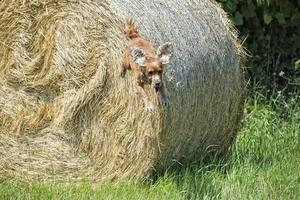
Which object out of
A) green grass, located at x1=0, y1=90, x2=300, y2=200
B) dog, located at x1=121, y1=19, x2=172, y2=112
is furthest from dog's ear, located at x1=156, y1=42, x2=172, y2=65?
green grass, located at x1=0, y1=90, x2=300, y2=200

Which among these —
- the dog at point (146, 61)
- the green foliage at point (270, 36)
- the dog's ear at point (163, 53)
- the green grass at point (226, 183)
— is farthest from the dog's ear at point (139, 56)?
the green foliage at point (270, 36)

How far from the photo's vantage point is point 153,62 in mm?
6039

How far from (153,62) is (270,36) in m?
4.76

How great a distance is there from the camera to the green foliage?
10.2 metres

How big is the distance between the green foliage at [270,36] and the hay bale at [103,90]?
2358 millimetres

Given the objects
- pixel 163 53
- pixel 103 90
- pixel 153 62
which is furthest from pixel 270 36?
pixel 153 62

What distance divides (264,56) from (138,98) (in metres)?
3.99

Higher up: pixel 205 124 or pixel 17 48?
pixel 17 48

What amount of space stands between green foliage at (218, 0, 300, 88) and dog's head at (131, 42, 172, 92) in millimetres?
4097

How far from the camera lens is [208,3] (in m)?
7.74

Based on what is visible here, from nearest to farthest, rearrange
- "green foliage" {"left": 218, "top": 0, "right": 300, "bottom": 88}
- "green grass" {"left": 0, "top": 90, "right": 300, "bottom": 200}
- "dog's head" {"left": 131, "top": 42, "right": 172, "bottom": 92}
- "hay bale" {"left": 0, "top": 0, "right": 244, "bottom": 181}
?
"dog's head" {"left": 131, "top": 42, "right": 172, "bottom": 92}
"green grass" {"left": 0, "top": 90, "right": 300, "bottom": 200}
"hay bale" {"left": 0, "top": 0, "right": 244, "bottom": 181}
"green foliage" {"left": 218, "top": 0, "right": 300, "bottom": 88}

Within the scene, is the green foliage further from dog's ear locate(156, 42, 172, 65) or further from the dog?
dog's ear locate(156, 42, 172, 65)

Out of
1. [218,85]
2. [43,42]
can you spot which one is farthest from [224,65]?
[43,42]

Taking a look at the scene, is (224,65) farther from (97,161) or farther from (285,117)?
(285,117)
